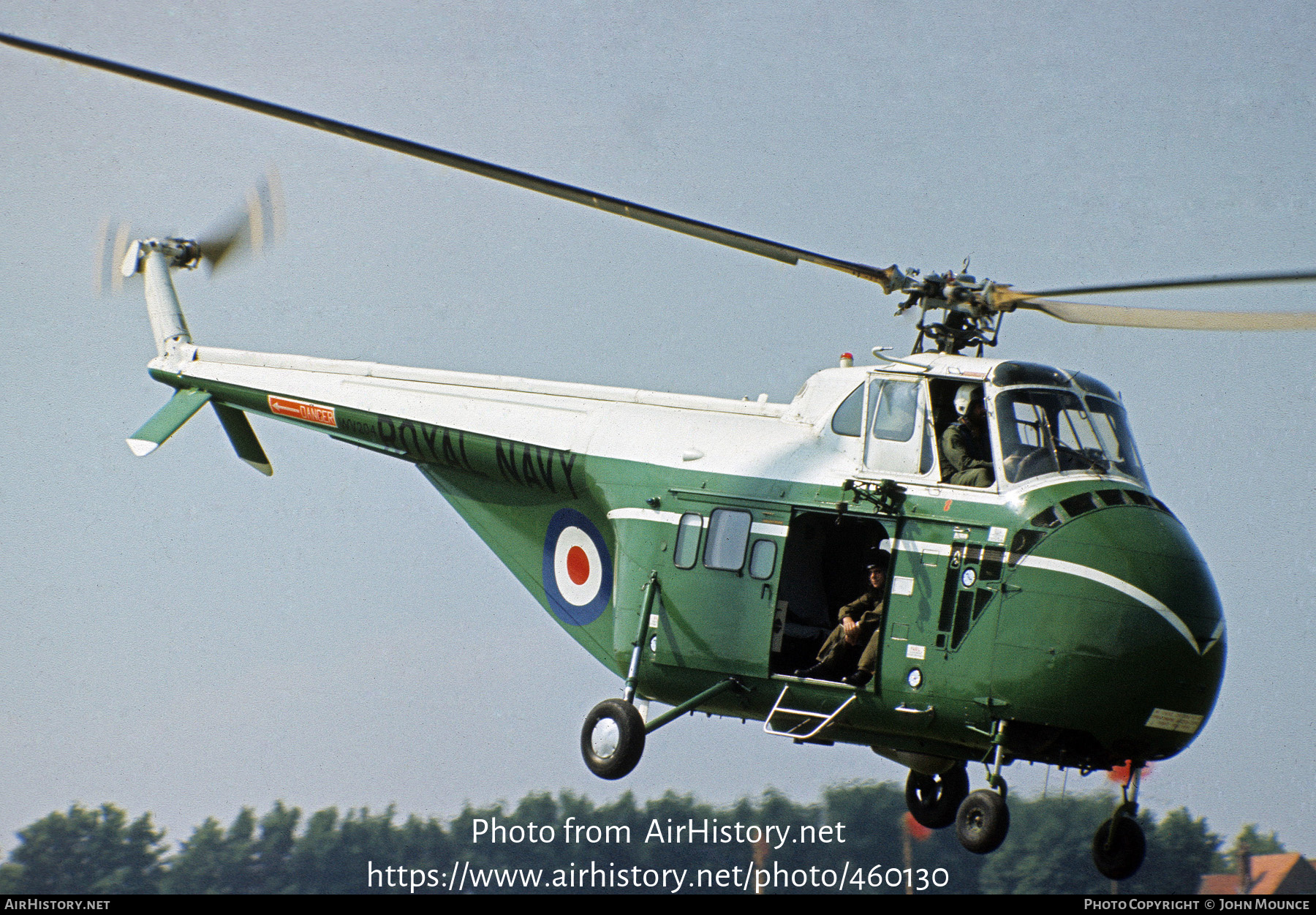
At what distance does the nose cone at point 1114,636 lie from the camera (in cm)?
989

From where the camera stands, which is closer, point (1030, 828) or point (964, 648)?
point (964, 648)

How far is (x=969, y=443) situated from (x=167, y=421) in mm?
9504

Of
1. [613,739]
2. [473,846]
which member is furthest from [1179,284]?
[473,846]

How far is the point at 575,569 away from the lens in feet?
43.7

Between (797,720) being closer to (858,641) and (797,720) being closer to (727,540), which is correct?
(858,641)

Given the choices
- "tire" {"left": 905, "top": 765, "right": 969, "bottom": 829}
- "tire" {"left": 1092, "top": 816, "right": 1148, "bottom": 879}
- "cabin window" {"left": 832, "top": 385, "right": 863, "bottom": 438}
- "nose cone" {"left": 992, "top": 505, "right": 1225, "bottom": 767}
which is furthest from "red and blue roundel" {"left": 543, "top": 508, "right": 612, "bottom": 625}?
"tire" {"left": 1092, "top": 816, "right": 1148, "bottom": 879}

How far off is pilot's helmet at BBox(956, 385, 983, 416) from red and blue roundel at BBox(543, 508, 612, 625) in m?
3.62

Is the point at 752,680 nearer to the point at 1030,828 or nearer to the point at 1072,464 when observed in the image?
the point at 1072,464

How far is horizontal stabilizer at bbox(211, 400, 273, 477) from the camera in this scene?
645 inches

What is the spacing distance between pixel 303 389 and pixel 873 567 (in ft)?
23.2

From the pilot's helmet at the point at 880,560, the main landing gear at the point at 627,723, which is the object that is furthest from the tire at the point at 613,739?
the pilot's helmet at the point at 880,560

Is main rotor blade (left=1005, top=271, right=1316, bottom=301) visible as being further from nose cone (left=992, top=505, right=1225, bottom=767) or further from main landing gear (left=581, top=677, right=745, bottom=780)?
main landing gear (left=581, top=677, right=745, bottom=780)
